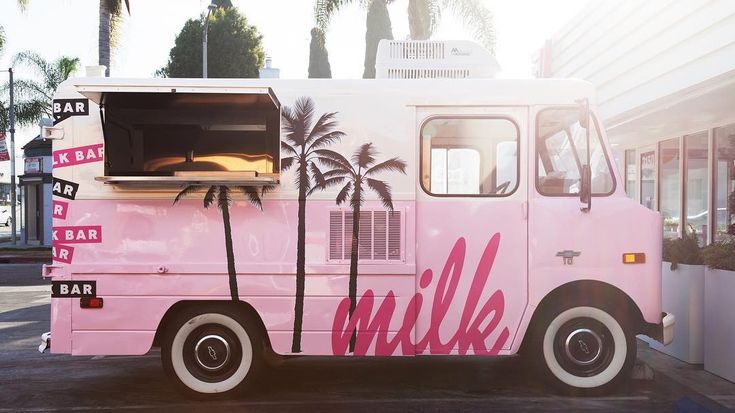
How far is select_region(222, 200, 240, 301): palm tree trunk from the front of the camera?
5.66 meters

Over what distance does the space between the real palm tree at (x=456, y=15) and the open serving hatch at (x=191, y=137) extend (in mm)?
10799

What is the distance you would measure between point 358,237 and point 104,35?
1467cm

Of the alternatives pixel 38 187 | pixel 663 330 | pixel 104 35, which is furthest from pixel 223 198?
pixel 38 187

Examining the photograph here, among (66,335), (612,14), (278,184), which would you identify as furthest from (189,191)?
(612,14)

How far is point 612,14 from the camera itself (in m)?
11.6

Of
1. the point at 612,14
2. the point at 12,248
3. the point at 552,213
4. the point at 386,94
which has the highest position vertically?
the point at 612,14

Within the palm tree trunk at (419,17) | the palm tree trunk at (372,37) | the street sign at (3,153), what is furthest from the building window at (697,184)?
the street sign at (3,153)

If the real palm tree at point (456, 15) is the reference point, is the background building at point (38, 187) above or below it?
below

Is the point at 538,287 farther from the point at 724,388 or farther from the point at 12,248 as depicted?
the point at 12,248

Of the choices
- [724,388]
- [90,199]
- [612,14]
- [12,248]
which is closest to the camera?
[90,199]

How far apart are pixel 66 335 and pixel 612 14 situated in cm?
1000

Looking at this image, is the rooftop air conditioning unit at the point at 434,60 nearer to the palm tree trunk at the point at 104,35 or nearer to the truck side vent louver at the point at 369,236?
the truck side vent louver at the point at 369,236

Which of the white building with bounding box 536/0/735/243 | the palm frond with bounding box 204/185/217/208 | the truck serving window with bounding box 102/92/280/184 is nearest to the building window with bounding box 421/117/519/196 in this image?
the truck serving window with bounding box 102/92/280/184

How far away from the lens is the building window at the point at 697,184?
1102 centimetres
